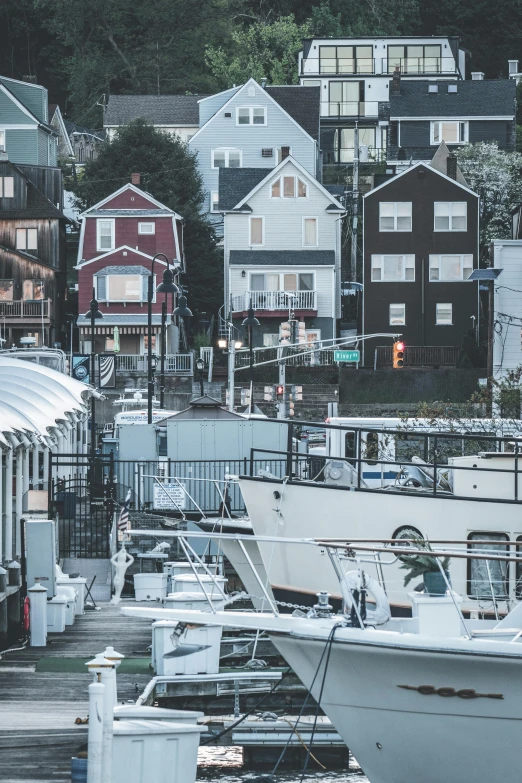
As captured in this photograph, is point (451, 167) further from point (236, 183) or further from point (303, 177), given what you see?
point (236, 183)

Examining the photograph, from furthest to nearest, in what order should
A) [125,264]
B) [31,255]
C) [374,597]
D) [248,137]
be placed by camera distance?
[248,137]
[31,255]
[125,264]
[374,597]

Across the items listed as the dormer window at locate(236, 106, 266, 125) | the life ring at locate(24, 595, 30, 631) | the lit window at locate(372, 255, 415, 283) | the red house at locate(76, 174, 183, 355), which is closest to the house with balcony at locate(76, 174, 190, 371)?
the red house at locate(76, 174, 183, 355)

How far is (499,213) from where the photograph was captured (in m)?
76.9

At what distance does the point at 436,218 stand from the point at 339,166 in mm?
23304

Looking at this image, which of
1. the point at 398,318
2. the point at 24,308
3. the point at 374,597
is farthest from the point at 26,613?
the point at 24,308

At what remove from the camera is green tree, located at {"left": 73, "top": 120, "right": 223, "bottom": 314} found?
79.1 m

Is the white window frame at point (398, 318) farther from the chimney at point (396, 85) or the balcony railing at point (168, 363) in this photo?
the chimney at point (396, 85)

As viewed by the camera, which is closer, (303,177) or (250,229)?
(303,177)

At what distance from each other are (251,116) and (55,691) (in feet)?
232

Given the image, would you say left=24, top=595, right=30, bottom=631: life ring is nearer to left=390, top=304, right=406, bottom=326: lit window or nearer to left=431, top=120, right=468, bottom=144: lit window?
left=390, top=304, right=406, bottom=326: lit window

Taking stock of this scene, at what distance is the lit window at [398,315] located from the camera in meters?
Result: 70.4

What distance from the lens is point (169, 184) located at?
81.4 m

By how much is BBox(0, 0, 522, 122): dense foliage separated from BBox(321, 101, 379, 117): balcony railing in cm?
510

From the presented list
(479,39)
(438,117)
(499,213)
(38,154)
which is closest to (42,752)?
(499,213)
